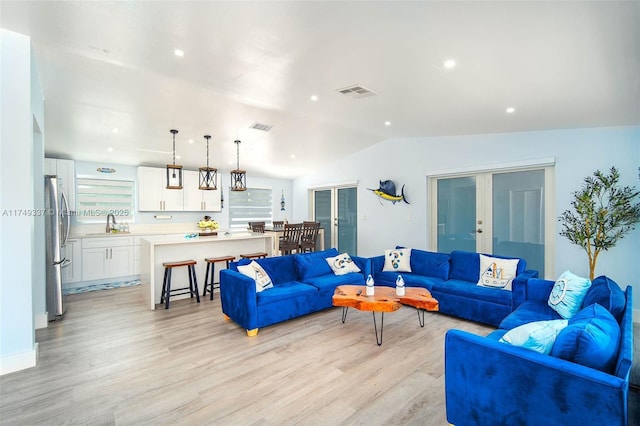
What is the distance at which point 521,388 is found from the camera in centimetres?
157

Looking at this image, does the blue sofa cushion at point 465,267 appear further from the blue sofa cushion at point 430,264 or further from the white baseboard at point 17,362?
the white baseboard at point 17,362

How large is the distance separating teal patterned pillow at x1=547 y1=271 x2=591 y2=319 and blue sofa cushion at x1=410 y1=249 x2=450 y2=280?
5.11 ft

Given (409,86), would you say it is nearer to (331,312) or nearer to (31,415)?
(331,312)

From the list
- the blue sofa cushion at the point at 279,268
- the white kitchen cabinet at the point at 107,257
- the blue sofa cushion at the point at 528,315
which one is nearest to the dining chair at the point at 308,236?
→ the blue sofa cushion at the point at 279,268

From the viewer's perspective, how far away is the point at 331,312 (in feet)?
13.1

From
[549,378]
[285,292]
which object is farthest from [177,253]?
[549,378]

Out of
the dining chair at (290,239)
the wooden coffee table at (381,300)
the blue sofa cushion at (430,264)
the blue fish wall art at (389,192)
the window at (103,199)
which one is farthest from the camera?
the dining chair at (290,239)

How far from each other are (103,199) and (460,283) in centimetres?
659

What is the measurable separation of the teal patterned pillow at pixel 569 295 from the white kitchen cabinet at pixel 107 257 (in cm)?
652

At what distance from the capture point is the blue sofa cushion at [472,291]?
3.44m

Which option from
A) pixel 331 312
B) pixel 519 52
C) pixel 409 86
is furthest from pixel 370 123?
pixel 331 312

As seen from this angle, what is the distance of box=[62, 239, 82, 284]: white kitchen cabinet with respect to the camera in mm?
5109

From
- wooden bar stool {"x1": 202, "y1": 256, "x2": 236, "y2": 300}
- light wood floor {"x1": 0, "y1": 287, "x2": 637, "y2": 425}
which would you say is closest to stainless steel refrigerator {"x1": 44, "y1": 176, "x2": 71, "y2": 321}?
light wood floor {"x1": 0, "y1": 287, "x2": 637, "y2": 425}

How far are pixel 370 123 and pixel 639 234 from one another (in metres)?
3.69
